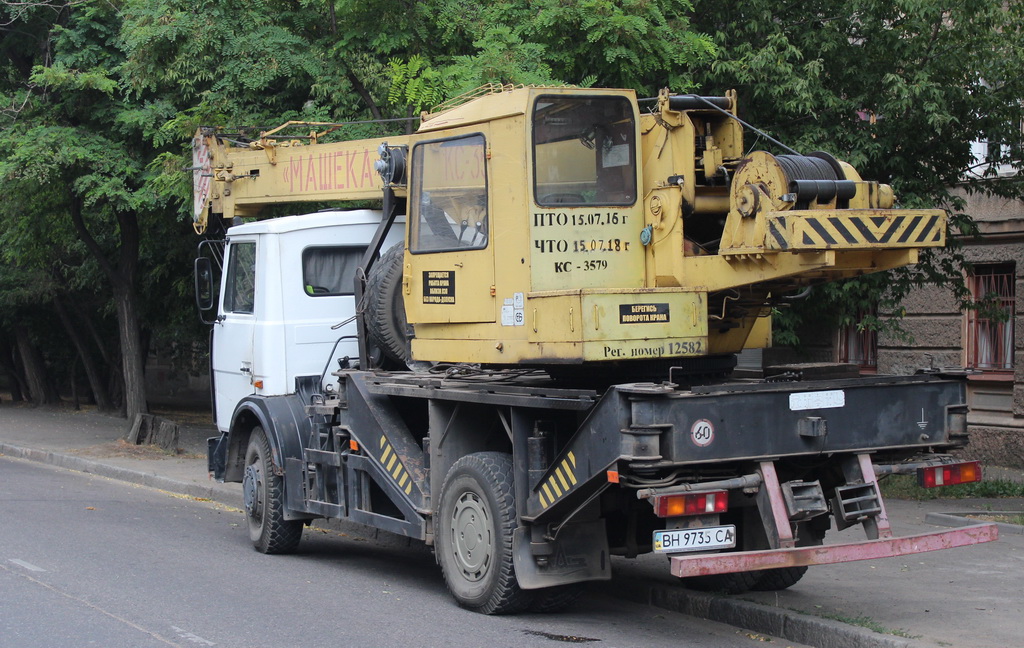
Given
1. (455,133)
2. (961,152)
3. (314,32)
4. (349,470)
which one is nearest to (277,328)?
(349,470)

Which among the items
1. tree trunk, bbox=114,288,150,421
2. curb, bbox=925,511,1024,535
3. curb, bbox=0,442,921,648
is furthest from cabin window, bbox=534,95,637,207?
tree trunk, bbox=114,288,150,421

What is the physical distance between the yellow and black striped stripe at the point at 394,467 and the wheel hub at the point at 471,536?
630 millimetres

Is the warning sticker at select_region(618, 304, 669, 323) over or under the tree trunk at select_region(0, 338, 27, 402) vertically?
over

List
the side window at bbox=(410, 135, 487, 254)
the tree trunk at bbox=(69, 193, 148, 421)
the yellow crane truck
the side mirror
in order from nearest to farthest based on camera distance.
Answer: the yellow crane truck < the side window at bbox=(410, 135, 487, 254) < the side mirror < the tree trunk at bbox=(69, 193, 148, 421)

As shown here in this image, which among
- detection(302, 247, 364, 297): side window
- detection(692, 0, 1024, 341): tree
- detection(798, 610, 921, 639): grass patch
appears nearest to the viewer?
detection(798, 610, 921, 639): grass patch

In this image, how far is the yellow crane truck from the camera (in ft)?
21.6

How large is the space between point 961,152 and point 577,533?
719cm

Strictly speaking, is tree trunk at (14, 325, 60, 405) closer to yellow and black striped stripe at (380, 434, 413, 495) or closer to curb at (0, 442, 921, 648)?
yellow and black striped stripe at (380, 434, 413, 495)

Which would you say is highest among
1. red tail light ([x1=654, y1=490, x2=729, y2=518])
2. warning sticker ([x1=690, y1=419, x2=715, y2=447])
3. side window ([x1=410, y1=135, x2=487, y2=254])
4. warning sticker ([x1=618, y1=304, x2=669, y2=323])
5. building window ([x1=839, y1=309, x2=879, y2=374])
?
side window ([x1=410, y1=135, x2=487, y2=254])

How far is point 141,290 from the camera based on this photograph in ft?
75.1

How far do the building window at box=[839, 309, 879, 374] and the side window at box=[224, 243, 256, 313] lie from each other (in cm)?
976

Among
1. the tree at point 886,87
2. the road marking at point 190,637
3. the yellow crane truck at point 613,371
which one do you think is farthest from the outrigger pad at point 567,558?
the tree at point 886,87

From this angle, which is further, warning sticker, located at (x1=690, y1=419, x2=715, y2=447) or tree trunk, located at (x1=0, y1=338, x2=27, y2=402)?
tree trunk, located at (x1=0, y1=338, x2=27, y2=402)

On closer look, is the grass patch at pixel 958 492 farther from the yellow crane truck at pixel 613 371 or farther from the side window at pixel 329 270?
the side window at pixel 329 270
